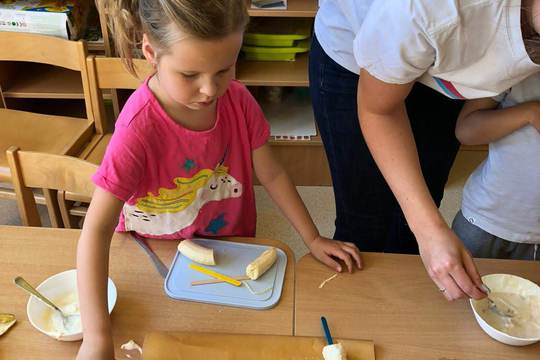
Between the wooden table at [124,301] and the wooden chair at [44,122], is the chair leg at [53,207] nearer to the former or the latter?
the wooden chair at [44,122]

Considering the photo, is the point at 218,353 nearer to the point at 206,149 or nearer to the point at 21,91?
the point at 206,149

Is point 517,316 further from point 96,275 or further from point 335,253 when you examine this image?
point 96,275

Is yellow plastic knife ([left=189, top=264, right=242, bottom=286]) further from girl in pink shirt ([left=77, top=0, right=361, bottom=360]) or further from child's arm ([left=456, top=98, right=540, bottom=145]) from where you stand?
child's arm ([left=456, top=98, right=540, bottom=145])

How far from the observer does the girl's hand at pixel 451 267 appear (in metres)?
0.76

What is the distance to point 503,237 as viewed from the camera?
Answer: 3.41 feet

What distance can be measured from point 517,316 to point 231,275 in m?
0.47

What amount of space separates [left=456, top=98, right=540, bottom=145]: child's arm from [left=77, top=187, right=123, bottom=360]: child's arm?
67 cm

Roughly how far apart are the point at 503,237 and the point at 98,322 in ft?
2.58

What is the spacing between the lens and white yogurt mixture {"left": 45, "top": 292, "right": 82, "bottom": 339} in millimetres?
779

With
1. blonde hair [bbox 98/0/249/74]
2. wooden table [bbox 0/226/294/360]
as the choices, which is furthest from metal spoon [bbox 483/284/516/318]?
blonde hair [bbox 98/0/249/74]

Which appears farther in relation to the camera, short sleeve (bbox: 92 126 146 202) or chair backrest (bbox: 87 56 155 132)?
chair backrest (bbox: 87 56 155 132)

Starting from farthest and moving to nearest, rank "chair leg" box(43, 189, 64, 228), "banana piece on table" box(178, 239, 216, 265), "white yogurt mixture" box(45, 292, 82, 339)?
"chair leg" box(43, 189, 64, 228) < "banana piece on table" box(178, 239, 216, 265) < "white yogurt mixture" box(45, 292, 82, 339)

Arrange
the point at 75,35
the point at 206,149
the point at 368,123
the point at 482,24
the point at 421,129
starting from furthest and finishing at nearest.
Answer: the point at 75,35
the point at 421,129
the point at 206,149
the point at 368,123
the point at 482,24

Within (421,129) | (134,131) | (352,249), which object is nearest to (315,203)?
(421,129)
